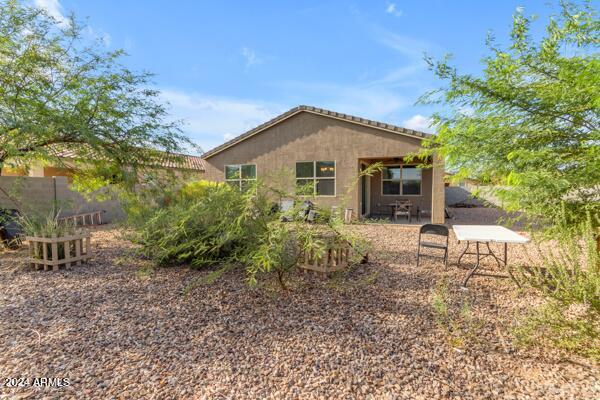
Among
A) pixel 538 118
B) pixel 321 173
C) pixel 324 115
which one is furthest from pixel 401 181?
pixel 538 118

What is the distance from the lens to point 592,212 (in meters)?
3.87

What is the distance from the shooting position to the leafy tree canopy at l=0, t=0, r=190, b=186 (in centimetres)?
552

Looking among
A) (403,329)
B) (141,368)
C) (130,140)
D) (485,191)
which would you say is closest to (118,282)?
(141,368)

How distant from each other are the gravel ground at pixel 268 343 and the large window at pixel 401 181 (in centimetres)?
931

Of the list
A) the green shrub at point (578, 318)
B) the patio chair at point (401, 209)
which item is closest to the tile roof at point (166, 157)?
the green shrub at point (578, 318)

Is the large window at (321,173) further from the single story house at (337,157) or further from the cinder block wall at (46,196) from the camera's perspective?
the cinder block wall at (46,196)

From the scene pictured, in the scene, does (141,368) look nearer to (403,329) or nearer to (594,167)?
(403,329)

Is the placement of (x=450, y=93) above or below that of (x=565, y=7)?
below

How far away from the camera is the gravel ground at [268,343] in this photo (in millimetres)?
2240

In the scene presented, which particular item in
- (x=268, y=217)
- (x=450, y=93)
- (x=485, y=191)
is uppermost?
(x=450, y=93)

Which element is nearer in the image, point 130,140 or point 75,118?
point 75,118

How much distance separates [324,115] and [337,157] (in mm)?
1775

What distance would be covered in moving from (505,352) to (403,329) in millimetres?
906

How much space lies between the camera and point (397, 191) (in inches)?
546
